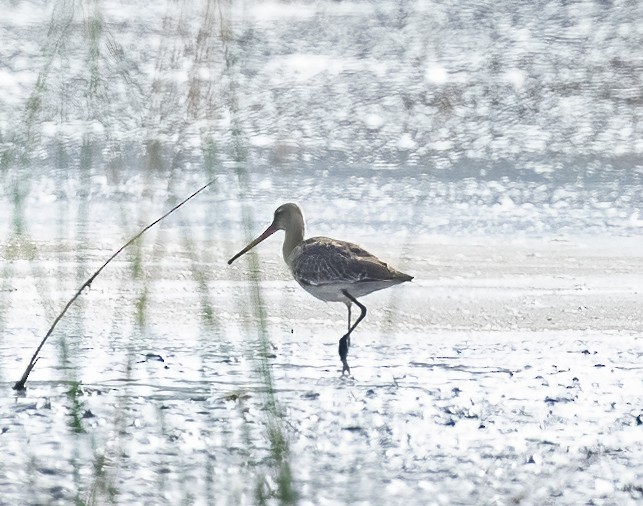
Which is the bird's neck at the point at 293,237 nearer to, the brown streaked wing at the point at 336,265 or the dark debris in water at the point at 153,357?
the brown streaked wing at the point at 336,265

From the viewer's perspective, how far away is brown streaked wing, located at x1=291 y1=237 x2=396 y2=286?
4.96m

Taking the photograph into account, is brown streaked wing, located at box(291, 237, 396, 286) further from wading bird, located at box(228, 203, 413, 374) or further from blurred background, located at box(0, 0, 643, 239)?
blurred background, located at box(0, 0, 643, 239)

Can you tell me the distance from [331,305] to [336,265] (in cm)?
98

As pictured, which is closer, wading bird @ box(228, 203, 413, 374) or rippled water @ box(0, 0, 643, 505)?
rippled water @ box(0, 0, 643, 505)

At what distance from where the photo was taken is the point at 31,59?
1166cm

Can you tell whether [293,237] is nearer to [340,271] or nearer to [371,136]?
[340,271]

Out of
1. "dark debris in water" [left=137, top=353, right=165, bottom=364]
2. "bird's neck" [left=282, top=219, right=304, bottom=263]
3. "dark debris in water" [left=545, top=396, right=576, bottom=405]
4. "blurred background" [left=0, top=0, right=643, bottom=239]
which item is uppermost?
"dark debris in water" [left=545, top=396, right=576, bottom=405]

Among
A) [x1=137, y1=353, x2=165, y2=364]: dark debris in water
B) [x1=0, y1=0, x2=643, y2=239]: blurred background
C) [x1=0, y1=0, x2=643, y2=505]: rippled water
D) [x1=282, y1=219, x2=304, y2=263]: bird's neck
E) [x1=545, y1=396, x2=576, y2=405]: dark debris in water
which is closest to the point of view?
[x1=0, y1=0, x2=643, y2=505]: rippled water

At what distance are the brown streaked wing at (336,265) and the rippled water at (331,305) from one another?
217 millimetres

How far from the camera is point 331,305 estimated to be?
5984mm

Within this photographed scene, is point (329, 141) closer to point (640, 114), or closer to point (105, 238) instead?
point (105, 238)

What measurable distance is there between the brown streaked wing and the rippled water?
0.22m

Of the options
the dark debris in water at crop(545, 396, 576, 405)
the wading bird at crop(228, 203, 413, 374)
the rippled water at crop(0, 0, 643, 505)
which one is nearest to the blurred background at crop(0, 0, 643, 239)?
the rippled water at crop(0, 0, 643, 505)

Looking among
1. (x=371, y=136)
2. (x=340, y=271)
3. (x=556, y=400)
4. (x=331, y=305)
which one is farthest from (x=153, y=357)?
(x=371, y=136)
